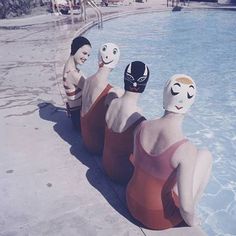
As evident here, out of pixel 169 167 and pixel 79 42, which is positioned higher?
pixel 79 42

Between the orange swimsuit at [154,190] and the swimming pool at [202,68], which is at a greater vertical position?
the orange swimsuit at [154,190]

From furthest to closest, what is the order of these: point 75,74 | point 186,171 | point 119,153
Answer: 1. point 75,74
2. point 119,153
3. point 186,171

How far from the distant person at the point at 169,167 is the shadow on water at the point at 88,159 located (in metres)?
0.39

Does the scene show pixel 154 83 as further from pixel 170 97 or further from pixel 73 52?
pixel 170 97

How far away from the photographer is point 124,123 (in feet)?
12.7

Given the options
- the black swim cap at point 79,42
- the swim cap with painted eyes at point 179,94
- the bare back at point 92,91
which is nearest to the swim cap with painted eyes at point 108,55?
the bare back at point 92,91

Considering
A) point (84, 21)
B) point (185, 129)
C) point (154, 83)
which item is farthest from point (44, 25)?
point (185, 129)

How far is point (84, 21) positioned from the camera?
19.2m

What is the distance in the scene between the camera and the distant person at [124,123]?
3.59 metres

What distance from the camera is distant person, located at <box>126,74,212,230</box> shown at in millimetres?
3020

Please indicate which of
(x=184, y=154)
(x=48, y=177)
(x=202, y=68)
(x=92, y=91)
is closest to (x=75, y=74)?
(x=92, y=91)

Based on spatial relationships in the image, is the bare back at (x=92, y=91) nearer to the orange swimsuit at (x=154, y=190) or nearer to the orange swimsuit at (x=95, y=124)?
the orange swimsuit at (x=95, y=124)

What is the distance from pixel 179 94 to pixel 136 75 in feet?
2.24

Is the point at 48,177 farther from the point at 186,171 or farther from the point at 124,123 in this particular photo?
the point at 186,171
